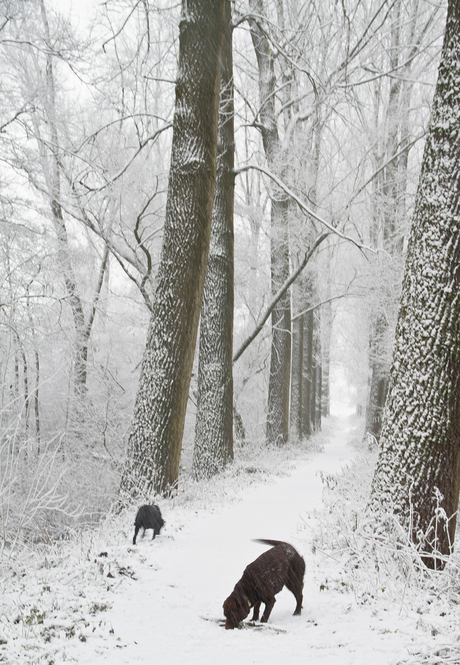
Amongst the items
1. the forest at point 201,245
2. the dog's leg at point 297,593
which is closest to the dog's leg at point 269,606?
the dog's leg at point 297,593

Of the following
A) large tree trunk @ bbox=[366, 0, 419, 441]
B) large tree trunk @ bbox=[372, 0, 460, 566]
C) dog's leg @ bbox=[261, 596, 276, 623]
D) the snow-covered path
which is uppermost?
large tree trunk @ bbox=[366, 0, 419, 441]

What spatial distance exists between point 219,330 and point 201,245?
271cm

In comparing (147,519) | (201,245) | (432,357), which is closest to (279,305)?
(201,245)

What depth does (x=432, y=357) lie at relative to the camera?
4203 mm

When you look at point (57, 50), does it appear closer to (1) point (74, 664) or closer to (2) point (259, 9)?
(2) point (259, 9)

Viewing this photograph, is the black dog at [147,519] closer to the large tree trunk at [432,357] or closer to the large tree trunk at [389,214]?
the large tree trunk at [432,357]

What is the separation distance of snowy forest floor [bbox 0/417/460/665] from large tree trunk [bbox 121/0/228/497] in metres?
1.47

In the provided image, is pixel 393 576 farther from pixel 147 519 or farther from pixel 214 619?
pixel 147 519

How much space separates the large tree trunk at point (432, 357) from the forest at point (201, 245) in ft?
0.06

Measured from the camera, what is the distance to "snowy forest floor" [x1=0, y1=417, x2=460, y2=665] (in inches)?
104

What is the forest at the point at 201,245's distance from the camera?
4.33 metres

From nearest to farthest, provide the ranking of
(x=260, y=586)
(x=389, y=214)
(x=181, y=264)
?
(x=260, y=586)
(x=181, y=264)
(x=389, y=214)

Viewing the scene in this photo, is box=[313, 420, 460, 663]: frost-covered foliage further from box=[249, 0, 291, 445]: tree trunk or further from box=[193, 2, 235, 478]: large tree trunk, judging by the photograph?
box=[249, 0, 291, 445]: tree trunk

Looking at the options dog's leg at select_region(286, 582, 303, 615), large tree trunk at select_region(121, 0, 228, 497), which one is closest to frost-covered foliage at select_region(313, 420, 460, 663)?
dog's leg at select_region(286, 582, 303, 615)
